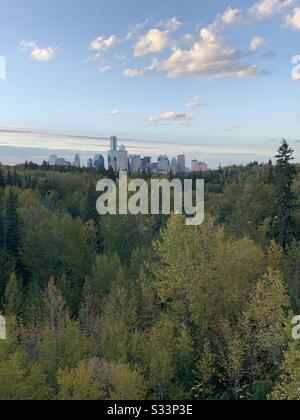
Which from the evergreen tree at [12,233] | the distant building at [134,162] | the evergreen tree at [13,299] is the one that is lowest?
the evergreen tree at [13,299]

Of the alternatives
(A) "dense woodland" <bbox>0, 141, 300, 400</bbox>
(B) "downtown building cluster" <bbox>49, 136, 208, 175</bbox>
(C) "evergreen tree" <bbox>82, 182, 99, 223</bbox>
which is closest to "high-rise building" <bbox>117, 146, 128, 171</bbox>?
(B) "downtown building cluster" <bbox>49, 136, 208, 175</bbox>

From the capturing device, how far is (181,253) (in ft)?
93.4

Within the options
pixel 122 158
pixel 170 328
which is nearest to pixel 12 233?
pixel 170 328

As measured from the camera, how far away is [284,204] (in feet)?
146

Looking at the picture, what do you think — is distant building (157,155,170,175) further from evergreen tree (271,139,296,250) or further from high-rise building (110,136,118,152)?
evergreen tree (271,139,296,250)

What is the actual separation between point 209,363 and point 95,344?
648cm

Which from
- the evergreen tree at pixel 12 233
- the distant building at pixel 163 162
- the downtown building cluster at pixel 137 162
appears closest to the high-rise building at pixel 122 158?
the downtown building cluster at pixel 137 162

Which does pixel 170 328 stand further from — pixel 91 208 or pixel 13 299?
pixel 91 208

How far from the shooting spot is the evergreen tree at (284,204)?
44250 mm

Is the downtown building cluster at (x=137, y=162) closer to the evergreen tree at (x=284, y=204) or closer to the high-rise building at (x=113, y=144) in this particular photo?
the high-rise building at (x=113, y=144)

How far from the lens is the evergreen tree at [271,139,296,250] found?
44.2 metres

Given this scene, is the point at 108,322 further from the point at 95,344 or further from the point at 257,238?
the point at 257,238

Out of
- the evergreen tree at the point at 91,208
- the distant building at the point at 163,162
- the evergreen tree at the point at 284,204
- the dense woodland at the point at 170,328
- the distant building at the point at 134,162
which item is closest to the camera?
the dense woodland at the point at 170,328

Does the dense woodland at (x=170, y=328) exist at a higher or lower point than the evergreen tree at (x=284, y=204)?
lower
